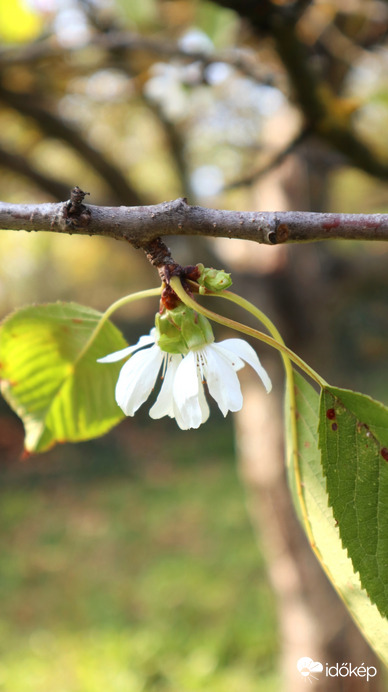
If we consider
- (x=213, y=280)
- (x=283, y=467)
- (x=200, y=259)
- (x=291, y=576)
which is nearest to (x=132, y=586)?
(x=291, y=576)

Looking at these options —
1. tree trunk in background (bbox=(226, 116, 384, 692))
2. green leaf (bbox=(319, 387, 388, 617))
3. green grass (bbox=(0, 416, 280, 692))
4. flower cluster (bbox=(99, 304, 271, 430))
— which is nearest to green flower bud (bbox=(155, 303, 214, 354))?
flower cluster (bbox=(99, 304, 271, 430))

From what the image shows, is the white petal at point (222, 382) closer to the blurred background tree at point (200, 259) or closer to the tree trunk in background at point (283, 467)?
the blurred background tree at point (200, 259)

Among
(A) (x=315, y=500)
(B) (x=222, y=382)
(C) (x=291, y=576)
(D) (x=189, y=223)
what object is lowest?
(C) (x=291, y=576)

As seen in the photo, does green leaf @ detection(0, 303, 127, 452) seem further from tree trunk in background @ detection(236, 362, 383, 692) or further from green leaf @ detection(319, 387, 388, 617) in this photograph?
tree trunk in background @ detection(236, 362, 383, 692)

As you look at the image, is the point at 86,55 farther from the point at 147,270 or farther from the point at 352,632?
the point at 352,632

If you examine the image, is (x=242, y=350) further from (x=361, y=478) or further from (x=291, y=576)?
(x=291, y=576)

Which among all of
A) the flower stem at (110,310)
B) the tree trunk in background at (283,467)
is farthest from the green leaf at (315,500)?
the tree trunk in background at (283,467)

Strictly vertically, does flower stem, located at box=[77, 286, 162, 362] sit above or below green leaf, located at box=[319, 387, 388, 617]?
above
